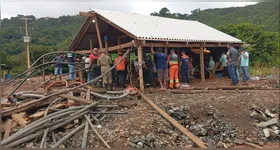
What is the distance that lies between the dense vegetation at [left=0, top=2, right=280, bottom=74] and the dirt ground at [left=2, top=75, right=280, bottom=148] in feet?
50.4

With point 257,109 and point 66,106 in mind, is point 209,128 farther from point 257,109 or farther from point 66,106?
point 66,106

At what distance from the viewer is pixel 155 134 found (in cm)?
630

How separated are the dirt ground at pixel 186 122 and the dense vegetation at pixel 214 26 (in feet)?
50.4

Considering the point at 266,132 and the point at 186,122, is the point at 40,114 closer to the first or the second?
the point at 186,122

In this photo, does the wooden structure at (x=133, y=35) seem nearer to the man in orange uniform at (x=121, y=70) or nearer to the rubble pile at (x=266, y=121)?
the man in orange uniform at (x=121, y=70)

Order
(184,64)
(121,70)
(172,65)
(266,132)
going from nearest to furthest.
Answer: (266,132)
(172,65)
(121,70)
(184,64)

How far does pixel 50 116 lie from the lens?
6.39 m

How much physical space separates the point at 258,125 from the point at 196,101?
6.74 feet

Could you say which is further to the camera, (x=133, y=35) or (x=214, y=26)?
(x=214, y=26)

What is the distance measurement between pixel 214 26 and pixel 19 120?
38155mm

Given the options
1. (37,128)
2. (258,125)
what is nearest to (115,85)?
(37,128)

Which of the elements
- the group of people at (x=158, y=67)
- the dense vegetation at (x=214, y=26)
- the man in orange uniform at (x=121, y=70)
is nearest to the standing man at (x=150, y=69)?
the group of people at (x=158, y=67)

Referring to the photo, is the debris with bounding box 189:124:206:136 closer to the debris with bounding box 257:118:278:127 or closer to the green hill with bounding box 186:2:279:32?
the debris with bounding box 257:118:278:127

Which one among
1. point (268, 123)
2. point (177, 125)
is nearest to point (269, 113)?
point (268, 123)
